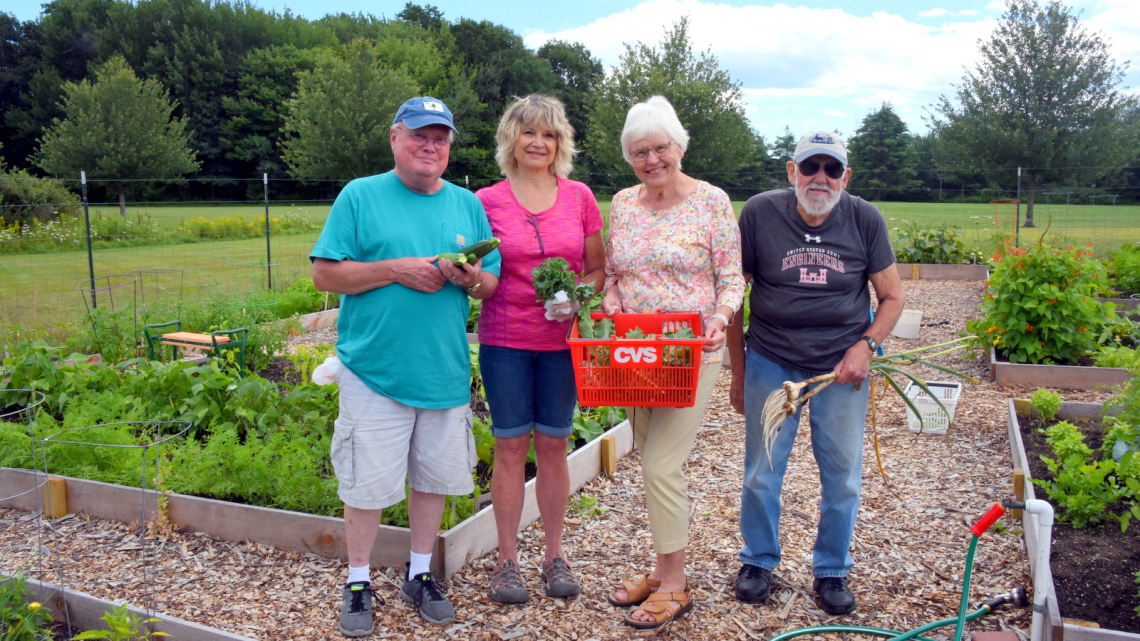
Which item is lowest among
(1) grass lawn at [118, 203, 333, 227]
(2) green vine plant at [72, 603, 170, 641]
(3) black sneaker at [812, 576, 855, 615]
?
(3) black sneaker at [812, 576, 855, 615]

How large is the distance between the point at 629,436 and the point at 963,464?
2057 millimetres

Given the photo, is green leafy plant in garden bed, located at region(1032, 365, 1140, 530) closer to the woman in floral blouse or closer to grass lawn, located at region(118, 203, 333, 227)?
the woman in floral blouse

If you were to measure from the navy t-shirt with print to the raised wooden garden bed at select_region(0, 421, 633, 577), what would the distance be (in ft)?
5.09

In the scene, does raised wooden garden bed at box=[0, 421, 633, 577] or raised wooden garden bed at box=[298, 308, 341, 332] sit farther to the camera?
raised wooden garden bed at box=[298, 308, 341, 332]

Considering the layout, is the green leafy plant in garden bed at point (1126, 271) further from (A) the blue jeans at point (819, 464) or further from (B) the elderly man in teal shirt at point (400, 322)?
(B) the elderly man in teal shirt at point (400, 322)

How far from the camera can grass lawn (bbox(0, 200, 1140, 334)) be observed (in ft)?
29.1

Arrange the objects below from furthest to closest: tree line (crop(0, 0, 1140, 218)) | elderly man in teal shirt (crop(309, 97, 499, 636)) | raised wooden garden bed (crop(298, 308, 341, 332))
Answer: tree line (crop(0, 0, 1140, 218)) → raised wooden garden bed (crop(298, 308, 341, 332)) → elderly man in teal shirt (crop(309, 97, 499, 636))

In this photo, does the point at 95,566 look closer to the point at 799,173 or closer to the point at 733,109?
the point at 799,173

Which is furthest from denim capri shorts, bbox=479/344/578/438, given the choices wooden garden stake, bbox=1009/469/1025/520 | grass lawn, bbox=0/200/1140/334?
grass lawn, bbox=0/200/1140/334

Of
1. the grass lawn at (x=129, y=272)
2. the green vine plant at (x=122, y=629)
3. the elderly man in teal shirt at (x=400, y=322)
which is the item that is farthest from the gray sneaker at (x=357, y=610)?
the grass lawn at (x=129, y=272)

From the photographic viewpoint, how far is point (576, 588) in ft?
10.2

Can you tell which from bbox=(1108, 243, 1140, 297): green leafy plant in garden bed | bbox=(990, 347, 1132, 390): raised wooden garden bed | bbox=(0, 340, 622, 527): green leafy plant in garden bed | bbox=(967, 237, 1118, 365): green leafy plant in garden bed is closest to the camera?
bbox=(0, 340, 622, 527): green leafy plant in garden bed

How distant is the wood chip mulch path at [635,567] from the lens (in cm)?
293

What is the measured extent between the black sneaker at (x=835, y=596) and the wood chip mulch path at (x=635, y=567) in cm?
4
